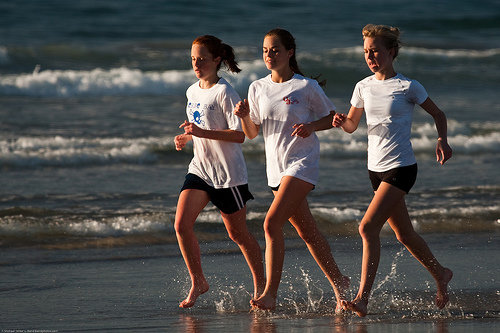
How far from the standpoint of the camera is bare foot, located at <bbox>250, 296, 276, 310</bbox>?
18.7 feet

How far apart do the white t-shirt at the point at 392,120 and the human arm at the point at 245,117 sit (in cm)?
77

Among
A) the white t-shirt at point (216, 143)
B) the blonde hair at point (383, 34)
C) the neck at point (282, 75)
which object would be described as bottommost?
the white t-shirt at point (216, 143)

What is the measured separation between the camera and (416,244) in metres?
5.80

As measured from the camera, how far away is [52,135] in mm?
14344

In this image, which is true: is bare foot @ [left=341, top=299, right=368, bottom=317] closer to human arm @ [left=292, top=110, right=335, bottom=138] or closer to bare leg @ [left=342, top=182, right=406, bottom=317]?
bare leg @ [left=342, top=182, right=406, bottom=317]

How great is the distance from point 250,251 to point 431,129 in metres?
9.79

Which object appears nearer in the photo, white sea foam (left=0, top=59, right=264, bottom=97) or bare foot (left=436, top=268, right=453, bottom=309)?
bare foot (left=436, top=268, right=453, bottom=309)

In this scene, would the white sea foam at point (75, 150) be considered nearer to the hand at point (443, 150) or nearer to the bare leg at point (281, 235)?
the bare leg at point (281, 235)

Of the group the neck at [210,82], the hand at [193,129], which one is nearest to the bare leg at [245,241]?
the hand at [193,129]

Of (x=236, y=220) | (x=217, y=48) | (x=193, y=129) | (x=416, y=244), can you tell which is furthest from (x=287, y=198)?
(x=217, y=48)

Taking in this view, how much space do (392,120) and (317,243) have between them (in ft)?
3.36

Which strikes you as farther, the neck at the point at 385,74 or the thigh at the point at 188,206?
the thigh at the point at 188,206

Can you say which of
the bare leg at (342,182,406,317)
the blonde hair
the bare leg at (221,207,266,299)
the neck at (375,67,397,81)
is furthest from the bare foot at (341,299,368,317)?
the blonde hair

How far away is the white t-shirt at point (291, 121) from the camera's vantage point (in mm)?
5672
